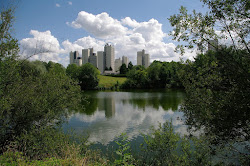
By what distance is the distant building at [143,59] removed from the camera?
166600 mm

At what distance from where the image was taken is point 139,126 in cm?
1633

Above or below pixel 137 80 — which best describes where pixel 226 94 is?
below

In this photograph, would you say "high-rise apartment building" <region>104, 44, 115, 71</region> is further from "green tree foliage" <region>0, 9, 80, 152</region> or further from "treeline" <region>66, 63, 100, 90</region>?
"green tree foliage" <region>0, 9, 80, 152</region>

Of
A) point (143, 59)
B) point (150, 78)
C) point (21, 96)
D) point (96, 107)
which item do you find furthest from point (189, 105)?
point (143, 59)

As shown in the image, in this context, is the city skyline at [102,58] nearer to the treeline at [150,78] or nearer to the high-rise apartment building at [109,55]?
the high-rise apartment building at [109,55]

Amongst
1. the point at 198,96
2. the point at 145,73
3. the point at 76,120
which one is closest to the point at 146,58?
the point at 145,73

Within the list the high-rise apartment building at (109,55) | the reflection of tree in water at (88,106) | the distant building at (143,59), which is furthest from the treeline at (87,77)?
the distant building at (143,59)

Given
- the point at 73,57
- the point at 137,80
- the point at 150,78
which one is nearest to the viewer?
the point at 150,78

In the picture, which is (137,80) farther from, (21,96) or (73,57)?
(73,57)

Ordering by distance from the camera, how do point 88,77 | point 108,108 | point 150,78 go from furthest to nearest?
point 150,78, point 88,77, point 108,108

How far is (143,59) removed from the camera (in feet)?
557

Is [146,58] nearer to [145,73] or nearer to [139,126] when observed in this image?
[145,73]

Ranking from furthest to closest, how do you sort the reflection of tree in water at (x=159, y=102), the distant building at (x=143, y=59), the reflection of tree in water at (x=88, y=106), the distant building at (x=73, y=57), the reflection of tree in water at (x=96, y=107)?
1. the distant building at (x=73, y=57)
2. the distant building at (x=143, y=59)
3. the reflection of tree in water at (x=159, y=102)
4. the reflection of tree in water at (x=96, y=107)
5. the reflection of tree in water at (x=88, y=106)

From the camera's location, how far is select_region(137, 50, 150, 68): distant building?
166600mm
